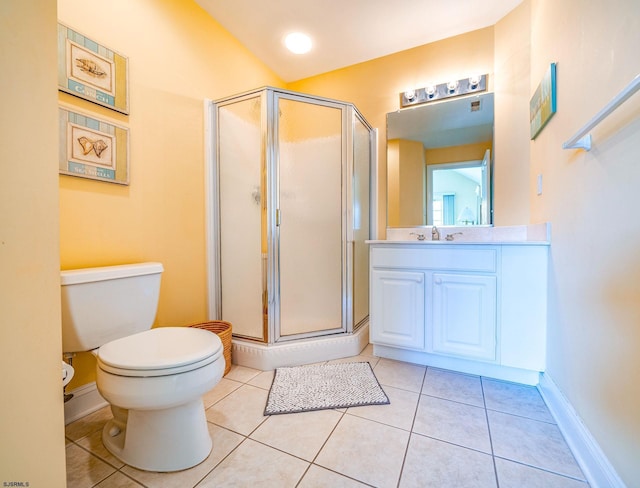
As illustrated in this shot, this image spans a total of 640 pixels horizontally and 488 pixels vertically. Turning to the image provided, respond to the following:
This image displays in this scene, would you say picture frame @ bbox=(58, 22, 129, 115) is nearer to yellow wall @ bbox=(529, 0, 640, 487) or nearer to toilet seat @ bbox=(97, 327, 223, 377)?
toilet seat @ bbox=(97, 327, 223, 377)

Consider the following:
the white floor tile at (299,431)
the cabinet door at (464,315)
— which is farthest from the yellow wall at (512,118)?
the white floor tile at (299,431)

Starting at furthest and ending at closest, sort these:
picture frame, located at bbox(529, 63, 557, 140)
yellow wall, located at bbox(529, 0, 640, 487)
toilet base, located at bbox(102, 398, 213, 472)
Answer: picture frame, located at bbox(529, 63, 557, 140), toilet base, located at bbox(102, 398, 213, 472), yellow wall, located at bbox(529, 0, 640, 487)

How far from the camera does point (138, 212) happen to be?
150 cm

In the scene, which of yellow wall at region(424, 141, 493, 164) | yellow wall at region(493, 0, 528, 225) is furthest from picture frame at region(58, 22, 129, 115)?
yellow wall at region(493, 0, 528, 225)

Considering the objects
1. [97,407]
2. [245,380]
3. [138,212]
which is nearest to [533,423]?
[245,380]

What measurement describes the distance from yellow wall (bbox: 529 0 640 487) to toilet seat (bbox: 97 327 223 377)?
132cm

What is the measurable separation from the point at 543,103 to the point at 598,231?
0.94 meters

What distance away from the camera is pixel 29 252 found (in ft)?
2.09

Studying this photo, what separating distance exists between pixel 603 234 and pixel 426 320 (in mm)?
989

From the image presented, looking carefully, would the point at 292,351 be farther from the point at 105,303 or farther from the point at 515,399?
the point at 515,399

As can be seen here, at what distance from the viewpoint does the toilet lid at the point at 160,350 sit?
90cm

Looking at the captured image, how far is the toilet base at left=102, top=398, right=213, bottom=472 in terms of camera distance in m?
1.00

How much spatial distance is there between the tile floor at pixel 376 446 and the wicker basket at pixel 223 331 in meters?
0.23

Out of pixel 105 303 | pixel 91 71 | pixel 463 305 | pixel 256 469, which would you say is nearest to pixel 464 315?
pixel 463 305
